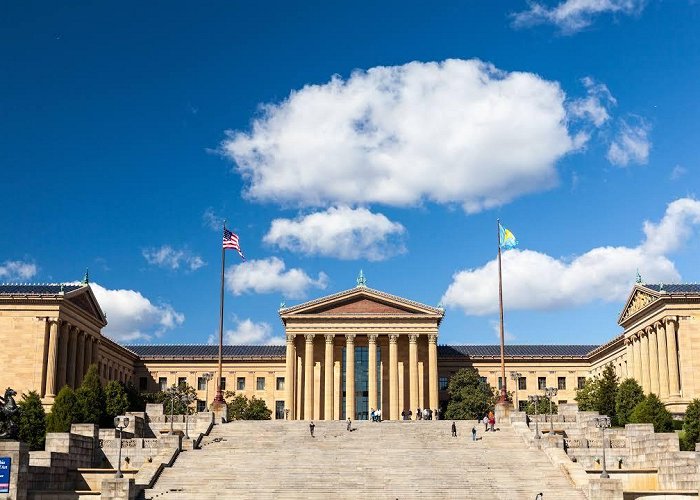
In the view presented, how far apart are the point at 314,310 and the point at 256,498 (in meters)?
64.9

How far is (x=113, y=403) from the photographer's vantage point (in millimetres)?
83375

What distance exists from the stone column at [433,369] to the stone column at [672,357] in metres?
28.4

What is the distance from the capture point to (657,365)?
9825cm

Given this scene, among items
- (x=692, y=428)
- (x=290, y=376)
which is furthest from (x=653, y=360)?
(x=290, y=376)

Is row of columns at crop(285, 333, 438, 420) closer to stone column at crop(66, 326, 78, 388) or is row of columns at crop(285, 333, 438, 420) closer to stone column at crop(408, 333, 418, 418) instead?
stone column at crop(408, 333, 418, 418)

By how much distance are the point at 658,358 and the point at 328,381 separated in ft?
127

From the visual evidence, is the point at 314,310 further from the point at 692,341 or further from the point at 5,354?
the point at 692,341

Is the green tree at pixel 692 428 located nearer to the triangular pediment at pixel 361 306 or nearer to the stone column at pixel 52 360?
the triangular pediment at pixel 361 306

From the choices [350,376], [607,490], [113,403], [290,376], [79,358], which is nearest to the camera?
[607,490]

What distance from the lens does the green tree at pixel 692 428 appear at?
67812mm

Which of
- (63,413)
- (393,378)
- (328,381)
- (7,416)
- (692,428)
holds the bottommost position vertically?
(692,428)

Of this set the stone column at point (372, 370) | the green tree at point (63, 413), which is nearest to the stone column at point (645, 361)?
the stone column at point (372, 370)

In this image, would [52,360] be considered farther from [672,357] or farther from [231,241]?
[672,357]

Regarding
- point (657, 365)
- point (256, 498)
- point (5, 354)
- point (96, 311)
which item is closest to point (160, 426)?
point (256, 498)
